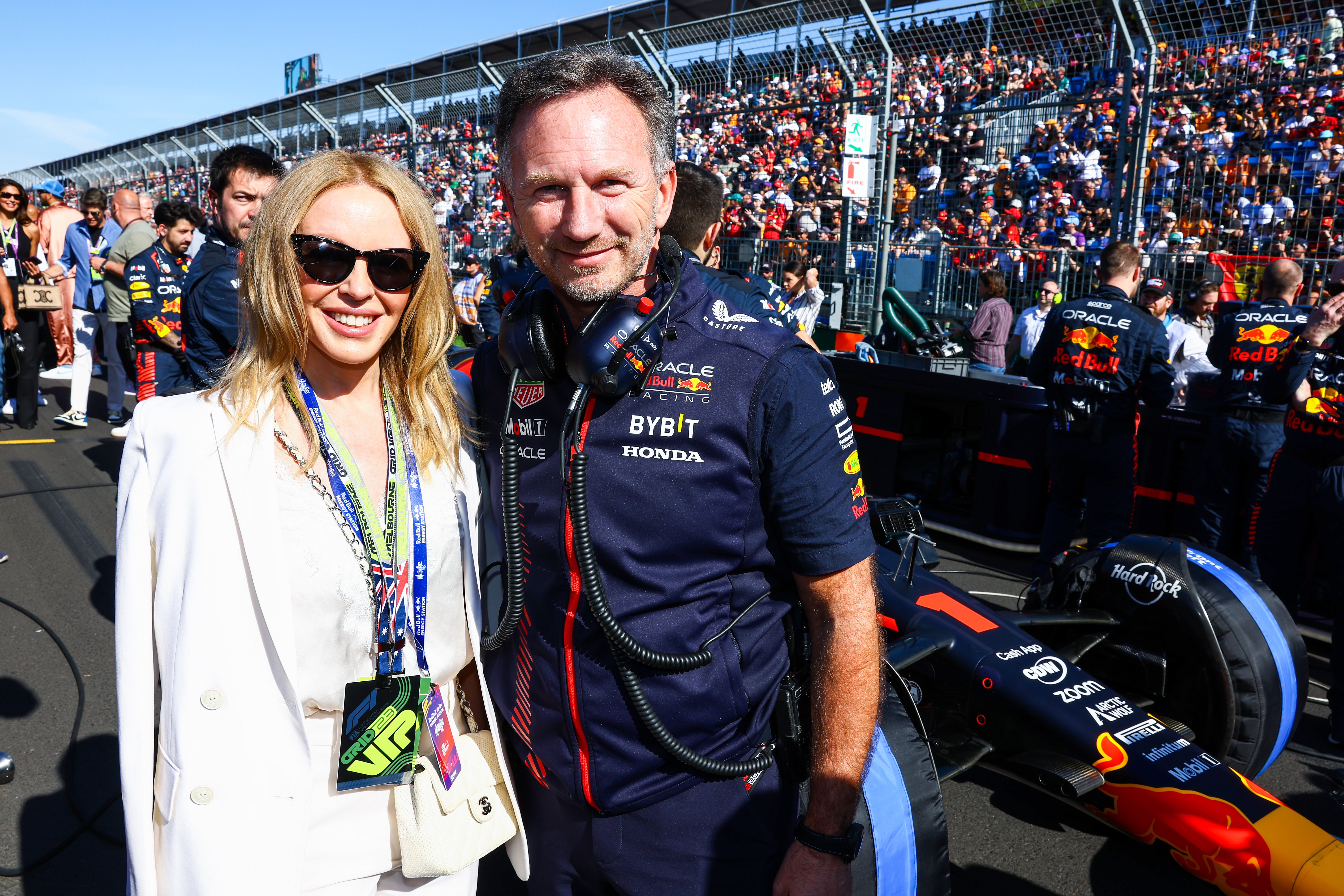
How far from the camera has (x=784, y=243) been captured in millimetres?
11227

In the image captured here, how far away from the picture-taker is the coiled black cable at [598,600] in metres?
1.41

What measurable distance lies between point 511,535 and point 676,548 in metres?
0.30

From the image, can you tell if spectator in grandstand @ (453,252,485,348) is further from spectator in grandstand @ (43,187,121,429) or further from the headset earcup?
the headset earcup

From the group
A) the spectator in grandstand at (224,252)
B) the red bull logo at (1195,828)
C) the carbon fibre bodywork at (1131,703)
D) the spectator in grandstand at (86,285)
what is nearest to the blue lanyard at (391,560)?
the carbon fibre bodywork at (1131,703)

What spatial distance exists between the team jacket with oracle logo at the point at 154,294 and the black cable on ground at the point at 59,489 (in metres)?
2.47

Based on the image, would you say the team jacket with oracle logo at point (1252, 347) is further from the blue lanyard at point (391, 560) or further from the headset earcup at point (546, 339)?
the blue lanyard at point (391, 560)

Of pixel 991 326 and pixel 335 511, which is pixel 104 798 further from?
pixel 991 326

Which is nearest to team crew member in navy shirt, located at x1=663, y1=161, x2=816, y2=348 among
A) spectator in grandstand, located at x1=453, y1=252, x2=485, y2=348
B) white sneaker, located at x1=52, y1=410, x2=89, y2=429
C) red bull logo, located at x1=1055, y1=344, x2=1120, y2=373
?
red bull logo, located at x1=1055, y1=344, x2=1120, y2=373

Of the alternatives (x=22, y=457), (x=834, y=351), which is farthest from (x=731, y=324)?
(x=22, y=457)

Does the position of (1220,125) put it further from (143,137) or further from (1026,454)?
(143,137)

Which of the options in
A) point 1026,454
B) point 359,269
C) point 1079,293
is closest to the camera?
point 359,269

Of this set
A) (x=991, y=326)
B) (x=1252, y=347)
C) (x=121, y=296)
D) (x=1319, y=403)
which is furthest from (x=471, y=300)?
(x=1319, y=403)

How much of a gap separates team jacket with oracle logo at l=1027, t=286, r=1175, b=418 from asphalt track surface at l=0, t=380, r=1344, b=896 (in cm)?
127

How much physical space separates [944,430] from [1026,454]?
0.76 metres
